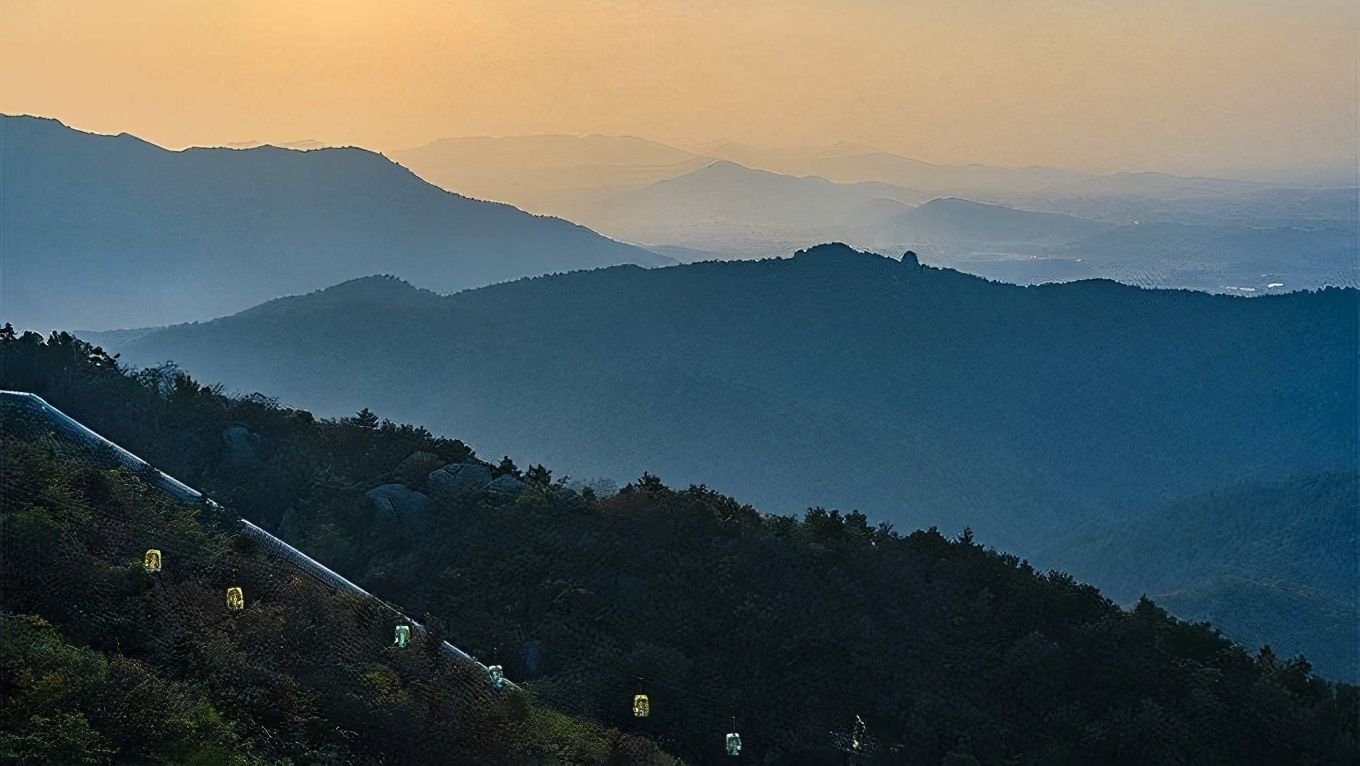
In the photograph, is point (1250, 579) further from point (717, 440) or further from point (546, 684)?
point (717, 440)

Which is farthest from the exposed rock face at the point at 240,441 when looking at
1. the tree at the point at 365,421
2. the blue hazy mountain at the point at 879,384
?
the blue hazy mountain at the point at 879,384

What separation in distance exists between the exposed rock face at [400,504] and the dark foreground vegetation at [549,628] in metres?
0.06

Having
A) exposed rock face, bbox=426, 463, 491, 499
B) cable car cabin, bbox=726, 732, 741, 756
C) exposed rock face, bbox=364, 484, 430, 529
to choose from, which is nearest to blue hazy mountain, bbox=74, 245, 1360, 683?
exposed rock face, bbox=426, 463, 491, 499

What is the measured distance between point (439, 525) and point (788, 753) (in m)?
9.22

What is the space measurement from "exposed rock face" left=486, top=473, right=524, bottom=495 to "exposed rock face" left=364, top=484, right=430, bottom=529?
1.33m

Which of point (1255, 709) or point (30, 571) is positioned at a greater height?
point (30, 571)

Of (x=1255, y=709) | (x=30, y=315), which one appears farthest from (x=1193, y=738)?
(x=30, y=315)

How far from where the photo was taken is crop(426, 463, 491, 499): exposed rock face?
86.5 feet

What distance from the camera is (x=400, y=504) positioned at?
84.8ft

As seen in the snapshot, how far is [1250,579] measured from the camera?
45.8 m

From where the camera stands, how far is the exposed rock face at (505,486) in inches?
1040

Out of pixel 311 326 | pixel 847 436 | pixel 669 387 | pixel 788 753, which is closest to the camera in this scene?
pixel 788 753

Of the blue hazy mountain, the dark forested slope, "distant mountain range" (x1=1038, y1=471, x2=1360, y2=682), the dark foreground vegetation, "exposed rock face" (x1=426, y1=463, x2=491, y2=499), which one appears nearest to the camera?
the dark foreground vegetation

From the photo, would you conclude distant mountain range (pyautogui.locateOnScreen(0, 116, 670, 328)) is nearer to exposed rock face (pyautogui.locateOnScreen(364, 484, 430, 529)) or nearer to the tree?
the tree
